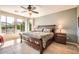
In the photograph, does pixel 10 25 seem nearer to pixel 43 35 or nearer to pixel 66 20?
pixel 43 35

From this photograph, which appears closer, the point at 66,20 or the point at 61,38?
the point at 66,20

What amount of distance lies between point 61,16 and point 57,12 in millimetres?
176

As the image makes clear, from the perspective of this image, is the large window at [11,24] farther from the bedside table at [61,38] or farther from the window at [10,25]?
the bedside table at [61,38]

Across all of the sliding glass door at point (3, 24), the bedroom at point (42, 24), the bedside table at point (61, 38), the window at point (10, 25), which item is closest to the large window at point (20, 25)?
the bedroom at point (42, 24)

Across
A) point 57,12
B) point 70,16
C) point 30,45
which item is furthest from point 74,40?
point 30,45

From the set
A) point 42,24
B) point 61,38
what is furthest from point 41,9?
point 61,38

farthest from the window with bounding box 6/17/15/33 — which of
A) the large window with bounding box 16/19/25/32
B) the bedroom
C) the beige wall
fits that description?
the beige wall

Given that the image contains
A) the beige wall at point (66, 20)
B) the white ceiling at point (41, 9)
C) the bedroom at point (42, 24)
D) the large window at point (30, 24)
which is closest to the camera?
the white ceiling at point (41, 9)

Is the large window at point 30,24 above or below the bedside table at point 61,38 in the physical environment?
above

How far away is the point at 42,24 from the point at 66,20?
0.76 meters

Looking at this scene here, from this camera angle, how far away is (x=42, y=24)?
2.76 metres

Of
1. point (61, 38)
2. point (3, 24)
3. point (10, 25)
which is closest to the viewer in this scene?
point (3, 24)

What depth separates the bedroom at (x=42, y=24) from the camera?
2.37 m
